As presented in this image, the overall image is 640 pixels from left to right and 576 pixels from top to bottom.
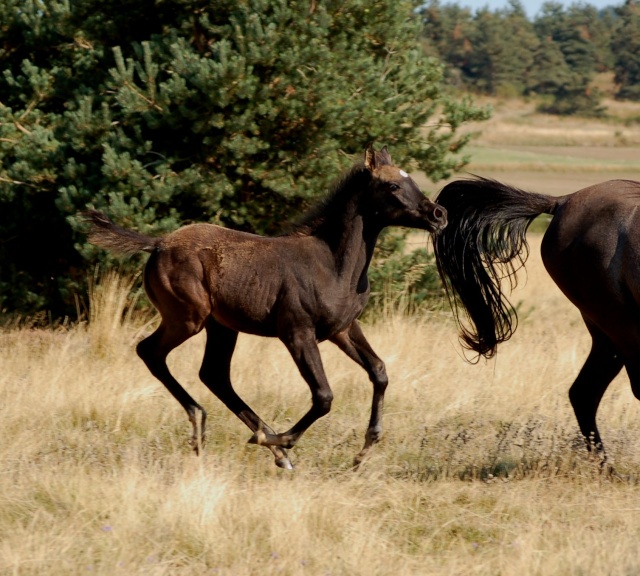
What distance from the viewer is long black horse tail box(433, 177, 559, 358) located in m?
6.48

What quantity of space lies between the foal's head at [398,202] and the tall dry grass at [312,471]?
131 centimetres

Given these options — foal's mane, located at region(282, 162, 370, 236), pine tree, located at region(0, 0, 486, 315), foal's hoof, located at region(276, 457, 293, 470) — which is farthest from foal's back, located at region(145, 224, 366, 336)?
pine tree, located at region(0, 0, 486, 315)

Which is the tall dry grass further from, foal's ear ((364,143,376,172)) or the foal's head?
foal's ear ((364,143,376,172))

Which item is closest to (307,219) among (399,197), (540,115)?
(399,197)

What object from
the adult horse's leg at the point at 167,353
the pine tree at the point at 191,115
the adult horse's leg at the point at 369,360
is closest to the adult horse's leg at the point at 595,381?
the adult horse's leg at the point at 369,360

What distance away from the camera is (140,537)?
4.45 m

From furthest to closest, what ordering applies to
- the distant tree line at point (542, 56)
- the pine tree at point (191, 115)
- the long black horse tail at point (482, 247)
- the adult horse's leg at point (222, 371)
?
the distant tree line at point (542, 56)
the pine tree at point (191, 115)
the long black horse tail at point (482, 247)
the adult horse's leg at point (222, 371)

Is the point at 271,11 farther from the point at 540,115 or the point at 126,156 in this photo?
the point at 540,115

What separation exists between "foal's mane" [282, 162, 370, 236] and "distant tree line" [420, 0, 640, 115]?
211ft

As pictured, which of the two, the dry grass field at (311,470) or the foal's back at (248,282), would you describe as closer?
the dry grass field at (311,470)

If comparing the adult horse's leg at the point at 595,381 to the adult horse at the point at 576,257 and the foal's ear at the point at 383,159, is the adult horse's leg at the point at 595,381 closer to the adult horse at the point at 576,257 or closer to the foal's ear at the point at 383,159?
the adult horse at the point at 576,257

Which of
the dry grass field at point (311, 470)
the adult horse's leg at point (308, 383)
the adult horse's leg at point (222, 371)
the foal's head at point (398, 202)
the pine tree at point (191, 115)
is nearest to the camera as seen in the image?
the dry grass field at point (311, 470)

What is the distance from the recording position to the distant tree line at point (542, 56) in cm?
7256

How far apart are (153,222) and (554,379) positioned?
12.1 feet
